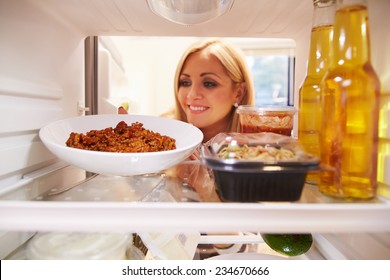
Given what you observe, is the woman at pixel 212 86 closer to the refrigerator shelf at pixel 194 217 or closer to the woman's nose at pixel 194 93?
the woman's nose at pixel 194 93

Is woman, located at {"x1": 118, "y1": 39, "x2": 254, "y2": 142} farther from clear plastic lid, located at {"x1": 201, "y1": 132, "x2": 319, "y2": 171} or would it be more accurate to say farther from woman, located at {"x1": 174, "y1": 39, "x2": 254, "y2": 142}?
clear plastic lid, located at {"x1": 201, "y1": 132, "x2": 319, "y2": 171}

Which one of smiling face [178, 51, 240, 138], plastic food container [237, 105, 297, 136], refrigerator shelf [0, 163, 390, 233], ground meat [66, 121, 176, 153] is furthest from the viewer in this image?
smiling face [178, 51, 240, 138]

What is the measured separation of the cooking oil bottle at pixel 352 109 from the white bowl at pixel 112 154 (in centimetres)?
30

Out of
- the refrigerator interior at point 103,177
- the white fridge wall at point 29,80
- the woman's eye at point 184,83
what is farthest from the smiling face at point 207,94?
the white fridge wall at point 29,80

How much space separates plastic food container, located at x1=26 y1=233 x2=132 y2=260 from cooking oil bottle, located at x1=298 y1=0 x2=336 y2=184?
1.51 ft

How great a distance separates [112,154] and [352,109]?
463 millimetres

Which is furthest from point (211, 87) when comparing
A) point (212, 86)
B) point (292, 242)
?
point (292, 242)

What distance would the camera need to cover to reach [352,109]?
554mm

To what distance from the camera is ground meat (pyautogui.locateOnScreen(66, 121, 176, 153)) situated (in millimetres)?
706

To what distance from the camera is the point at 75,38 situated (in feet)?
3.21

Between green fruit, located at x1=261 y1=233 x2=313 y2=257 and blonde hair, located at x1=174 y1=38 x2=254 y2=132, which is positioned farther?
blonde hair, located at x1=174 y1=38 x2=254 y2=132

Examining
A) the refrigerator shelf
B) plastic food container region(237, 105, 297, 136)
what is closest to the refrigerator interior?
the refrigerator shelf

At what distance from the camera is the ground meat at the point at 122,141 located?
0.71 meters
